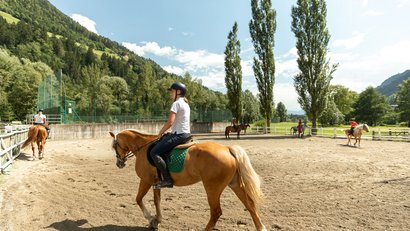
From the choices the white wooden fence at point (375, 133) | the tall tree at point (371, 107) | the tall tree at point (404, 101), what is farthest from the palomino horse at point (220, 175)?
the tall tree at point (371, 107)

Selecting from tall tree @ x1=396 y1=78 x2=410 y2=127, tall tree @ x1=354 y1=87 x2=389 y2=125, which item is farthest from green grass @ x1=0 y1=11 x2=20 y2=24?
tall tree @ x1=396 y1=78 x2=410 y2=127

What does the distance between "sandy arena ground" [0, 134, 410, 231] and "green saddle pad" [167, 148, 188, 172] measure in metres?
Answer: 1.15

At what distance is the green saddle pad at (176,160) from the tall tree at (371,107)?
72.1 m

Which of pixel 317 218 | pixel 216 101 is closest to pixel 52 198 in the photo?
pixel 317 218

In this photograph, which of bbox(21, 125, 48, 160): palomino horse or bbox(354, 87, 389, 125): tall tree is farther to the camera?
bbox(354, 87, 389, 125): tall tree

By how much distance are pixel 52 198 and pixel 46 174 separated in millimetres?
3350

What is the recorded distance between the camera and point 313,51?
30.2 metres

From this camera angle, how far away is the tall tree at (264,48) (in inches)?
1362

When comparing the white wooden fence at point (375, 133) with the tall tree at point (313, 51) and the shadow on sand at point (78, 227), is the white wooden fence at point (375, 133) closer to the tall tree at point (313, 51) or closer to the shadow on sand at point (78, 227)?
the tall tree at point (313, 51)

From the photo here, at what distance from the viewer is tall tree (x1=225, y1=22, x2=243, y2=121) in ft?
130

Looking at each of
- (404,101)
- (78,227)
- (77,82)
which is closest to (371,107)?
(404,101)

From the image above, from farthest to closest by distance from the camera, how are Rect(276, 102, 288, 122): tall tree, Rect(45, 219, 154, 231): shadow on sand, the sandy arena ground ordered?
1. Rect(276, 102, 288, 122): tall tree
2. the sandy arena ground
3. Rect(45, 219, 154, 231): shadow on sand

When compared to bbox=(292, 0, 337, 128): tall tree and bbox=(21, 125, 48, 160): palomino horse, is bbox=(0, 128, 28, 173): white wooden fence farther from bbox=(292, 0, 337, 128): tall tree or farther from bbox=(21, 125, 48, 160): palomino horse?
bbox=(292, 0, 337, 128): tall tree

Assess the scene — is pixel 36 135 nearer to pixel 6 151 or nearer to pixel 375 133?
pixel 6 151
